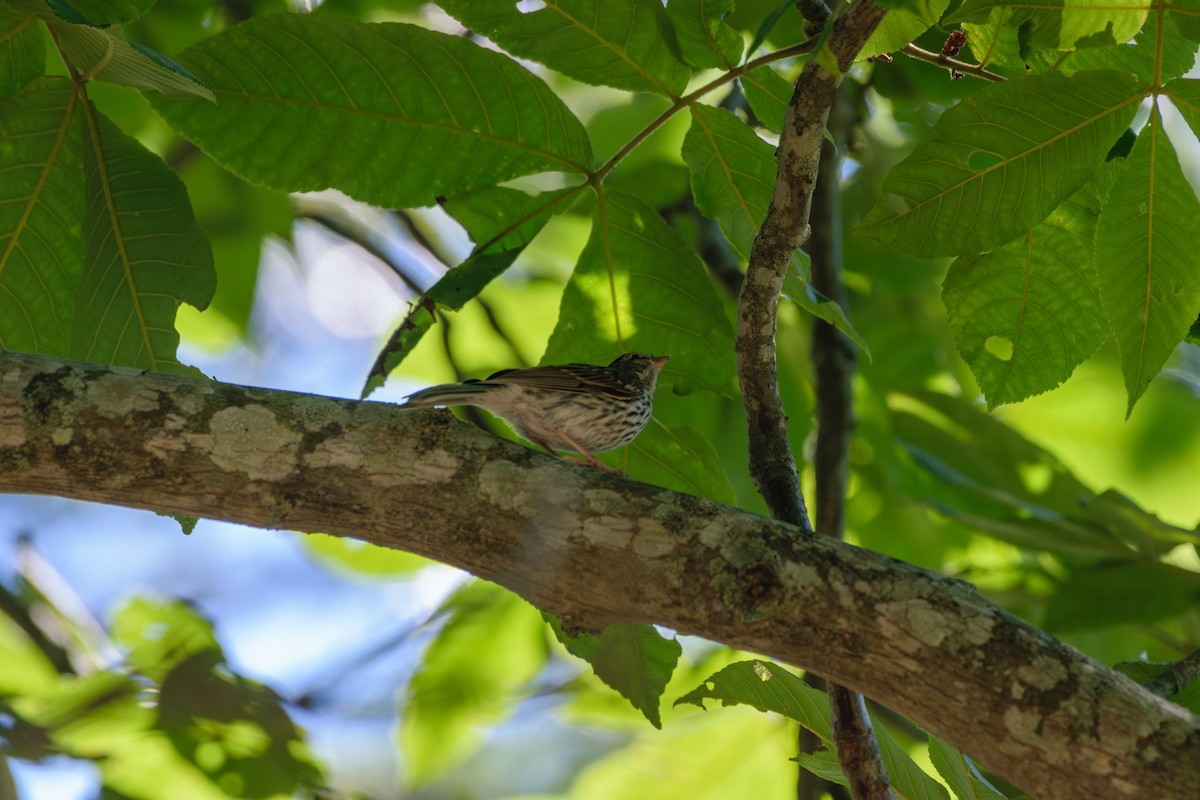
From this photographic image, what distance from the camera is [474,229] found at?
2912mm

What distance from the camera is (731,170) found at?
2865 mm

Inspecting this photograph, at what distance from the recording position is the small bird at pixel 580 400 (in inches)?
128

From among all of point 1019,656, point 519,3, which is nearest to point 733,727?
point 1019,656

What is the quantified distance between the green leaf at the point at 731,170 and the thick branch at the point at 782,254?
32 centimetres

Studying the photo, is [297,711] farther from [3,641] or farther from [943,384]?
[943,384]

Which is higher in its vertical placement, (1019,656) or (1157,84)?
(1157,84)

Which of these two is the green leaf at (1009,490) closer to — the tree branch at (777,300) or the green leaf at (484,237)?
the tree branch at (777,300)

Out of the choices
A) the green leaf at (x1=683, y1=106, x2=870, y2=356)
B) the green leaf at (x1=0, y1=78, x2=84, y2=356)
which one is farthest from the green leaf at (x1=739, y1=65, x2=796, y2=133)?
the green leaf at (x1=0, y1=78, x2=84, y2=356)

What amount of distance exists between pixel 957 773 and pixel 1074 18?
1539 millimetres

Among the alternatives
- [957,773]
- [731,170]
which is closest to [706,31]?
[731,170]

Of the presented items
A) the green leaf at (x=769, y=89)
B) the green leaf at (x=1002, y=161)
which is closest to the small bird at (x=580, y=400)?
the green leaf at (x=769, y=89)

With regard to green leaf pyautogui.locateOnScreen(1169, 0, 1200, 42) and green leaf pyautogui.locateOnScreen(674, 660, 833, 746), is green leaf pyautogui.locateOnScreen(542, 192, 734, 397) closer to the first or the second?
green leaf pyautogui.locateOnScreen(674, 660, 833, 746)

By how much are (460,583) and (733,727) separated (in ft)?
4.17

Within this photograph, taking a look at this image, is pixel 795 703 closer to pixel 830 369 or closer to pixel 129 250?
pixel 129 250
